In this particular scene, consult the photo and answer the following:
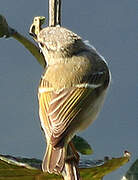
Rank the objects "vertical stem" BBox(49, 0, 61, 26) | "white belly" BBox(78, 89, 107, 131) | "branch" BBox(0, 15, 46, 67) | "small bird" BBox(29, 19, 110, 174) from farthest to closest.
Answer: "white belly" BBox(78, 89, 107, 131), "small bird" BBox(29, 19, 110, 174), "branch" BBox(0, 15, 46, 67), "vertical stem" BBox(49, 0, 61, 26)

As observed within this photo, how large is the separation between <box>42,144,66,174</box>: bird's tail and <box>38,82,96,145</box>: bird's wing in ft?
0.07

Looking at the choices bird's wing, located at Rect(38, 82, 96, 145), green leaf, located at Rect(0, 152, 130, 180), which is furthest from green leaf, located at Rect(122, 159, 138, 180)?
bird's wing, located at Rect(38, 82, 96, 145)

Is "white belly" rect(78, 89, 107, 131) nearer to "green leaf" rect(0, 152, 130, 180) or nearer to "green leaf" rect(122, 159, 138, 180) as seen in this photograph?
"green leaf" rect(0, 152, 130, 180)

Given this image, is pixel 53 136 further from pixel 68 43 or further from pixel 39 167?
pixel 68 43

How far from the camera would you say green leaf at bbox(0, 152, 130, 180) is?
1.17m

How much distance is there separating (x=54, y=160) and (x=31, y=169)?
63mm

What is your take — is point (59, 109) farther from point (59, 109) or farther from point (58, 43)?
point (58, 43)

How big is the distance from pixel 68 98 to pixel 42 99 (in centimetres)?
7

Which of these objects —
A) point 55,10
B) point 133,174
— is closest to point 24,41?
point 55,10

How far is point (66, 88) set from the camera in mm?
1484

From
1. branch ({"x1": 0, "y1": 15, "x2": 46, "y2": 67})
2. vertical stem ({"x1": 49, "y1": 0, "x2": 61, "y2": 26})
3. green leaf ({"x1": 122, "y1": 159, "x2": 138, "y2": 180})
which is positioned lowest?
green leaf ({"x1": 122, "y1": 159, "x2": 138, "y2": 180})

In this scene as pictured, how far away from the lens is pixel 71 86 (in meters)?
1.50

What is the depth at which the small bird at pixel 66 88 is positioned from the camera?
130cm

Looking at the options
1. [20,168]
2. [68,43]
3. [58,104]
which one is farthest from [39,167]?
[68,43]
